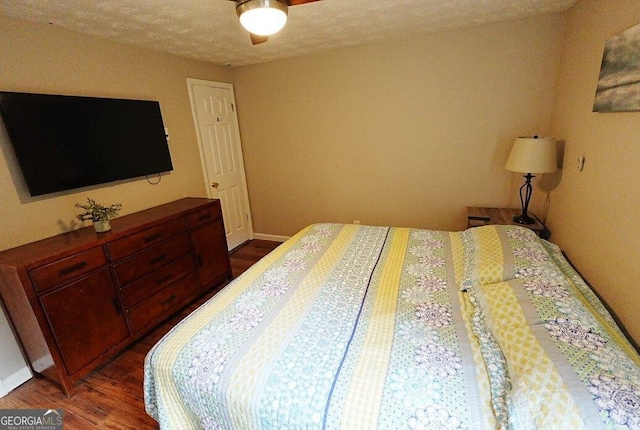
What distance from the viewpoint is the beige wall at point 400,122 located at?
8.09ft

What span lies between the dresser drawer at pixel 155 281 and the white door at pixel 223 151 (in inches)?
45.6

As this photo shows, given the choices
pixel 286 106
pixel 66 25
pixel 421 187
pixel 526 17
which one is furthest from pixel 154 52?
pixel 526 17

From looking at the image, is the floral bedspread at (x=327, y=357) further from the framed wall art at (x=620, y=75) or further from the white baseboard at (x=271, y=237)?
the white baseboard at (x=271, y=237)

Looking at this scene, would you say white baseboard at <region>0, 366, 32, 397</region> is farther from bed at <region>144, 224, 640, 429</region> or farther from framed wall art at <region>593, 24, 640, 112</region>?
framed wall art at <region>593, 24, 640, 112</region>

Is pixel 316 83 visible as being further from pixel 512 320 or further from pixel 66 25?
pixel 512 320

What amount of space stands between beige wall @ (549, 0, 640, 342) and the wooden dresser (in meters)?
2.73

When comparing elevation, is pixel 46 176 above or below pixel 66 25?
below

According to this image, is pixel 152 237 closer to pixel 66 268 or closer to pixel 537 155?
pixel 66 268

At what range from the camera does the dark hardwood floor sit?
1579 mm

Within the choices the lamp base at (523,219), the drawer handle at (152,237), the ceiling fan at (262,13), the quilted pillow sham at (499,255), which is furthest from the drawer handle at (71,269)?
the lamp base at (523,219)

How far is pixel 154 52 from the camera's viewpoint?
2.61 metres

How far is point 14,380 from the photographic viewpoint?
183 centimetres

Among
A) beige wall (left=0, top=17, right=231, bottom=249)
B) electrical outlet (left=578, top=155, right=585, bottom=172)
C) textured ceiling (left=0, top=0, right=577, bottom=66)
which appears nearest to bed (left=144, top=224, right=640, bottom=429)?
electrical outlet (left=578, top=155, right=585, bottom=172)

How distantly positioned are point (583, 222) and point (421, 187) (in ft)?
4.83
